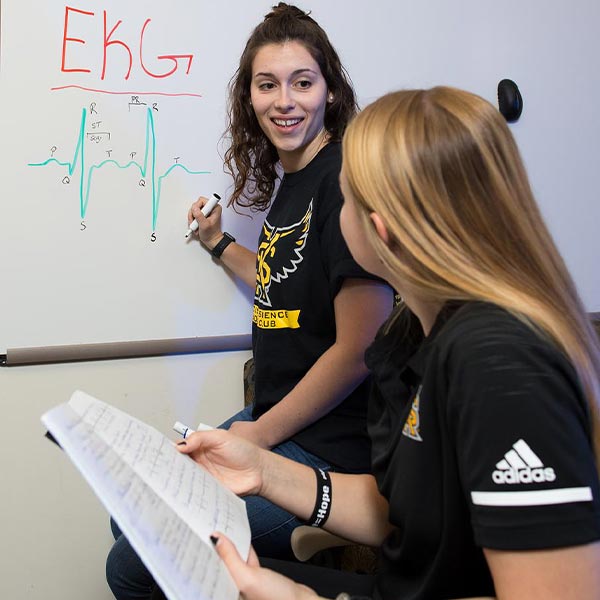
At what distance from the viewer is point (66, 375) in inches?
55.7

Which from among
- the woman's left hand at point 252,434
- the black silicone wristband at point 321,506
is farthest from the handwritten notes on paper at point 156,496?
the woman's left hand at point 252,434

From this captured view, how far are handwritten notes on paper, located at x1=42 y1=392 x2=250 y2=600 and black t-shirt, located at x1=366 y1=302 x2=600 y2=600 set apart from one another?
198 mm

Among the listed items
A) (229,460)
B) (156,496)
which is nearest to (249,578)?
(156,496)

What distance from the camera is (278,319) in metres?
1.29

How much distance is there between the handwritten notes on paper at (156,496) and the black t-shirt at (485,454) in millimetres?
198

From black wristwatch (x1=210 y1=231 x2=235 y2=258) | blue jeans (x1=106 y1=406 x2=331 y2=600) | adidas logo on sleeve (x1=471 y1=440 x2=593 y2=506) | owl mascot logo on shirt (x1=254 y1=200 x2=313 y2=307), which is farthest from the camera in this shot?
black wristwatch (x1=210 y1=231 x2=235 y2=258)

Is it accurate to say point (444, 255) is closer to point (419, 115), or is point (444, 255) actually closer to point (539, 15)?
point (419, 115)

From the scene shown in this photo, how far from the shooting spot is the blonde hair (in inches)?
26.6

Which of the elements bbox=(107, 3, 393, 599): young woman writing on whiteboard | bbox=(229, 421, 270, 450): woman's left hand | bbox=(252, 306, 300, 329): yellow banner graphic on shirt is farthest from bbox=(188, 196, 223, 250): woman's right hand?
bbox=(229, 421, 270, 450): woman's left hand

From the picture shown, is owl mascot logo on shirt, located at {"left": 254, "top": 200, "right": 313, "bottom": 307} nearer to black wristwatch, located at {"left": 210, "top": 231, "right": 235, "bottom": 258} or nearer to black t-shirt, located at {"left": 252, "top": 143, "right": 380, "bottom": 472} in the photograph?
black t-shirt, located at {"left": 252, "top": 143, "right": 380, "bottom": 472}

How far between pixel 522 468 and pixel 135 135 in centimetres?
105

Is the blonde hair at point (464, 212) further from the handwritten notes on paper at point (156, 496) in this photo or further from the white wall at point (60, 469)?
the white wall at point (60, 469)

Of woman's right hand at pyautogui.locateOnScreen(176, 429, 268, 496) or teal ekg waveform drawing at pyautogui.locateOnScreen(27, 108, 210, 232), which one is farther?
teal ekg waveform drawing at pyautogui.locateOnScreen(27, 108, 210, 232)

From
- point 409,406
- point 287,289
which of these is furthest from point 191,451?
point 287,289
